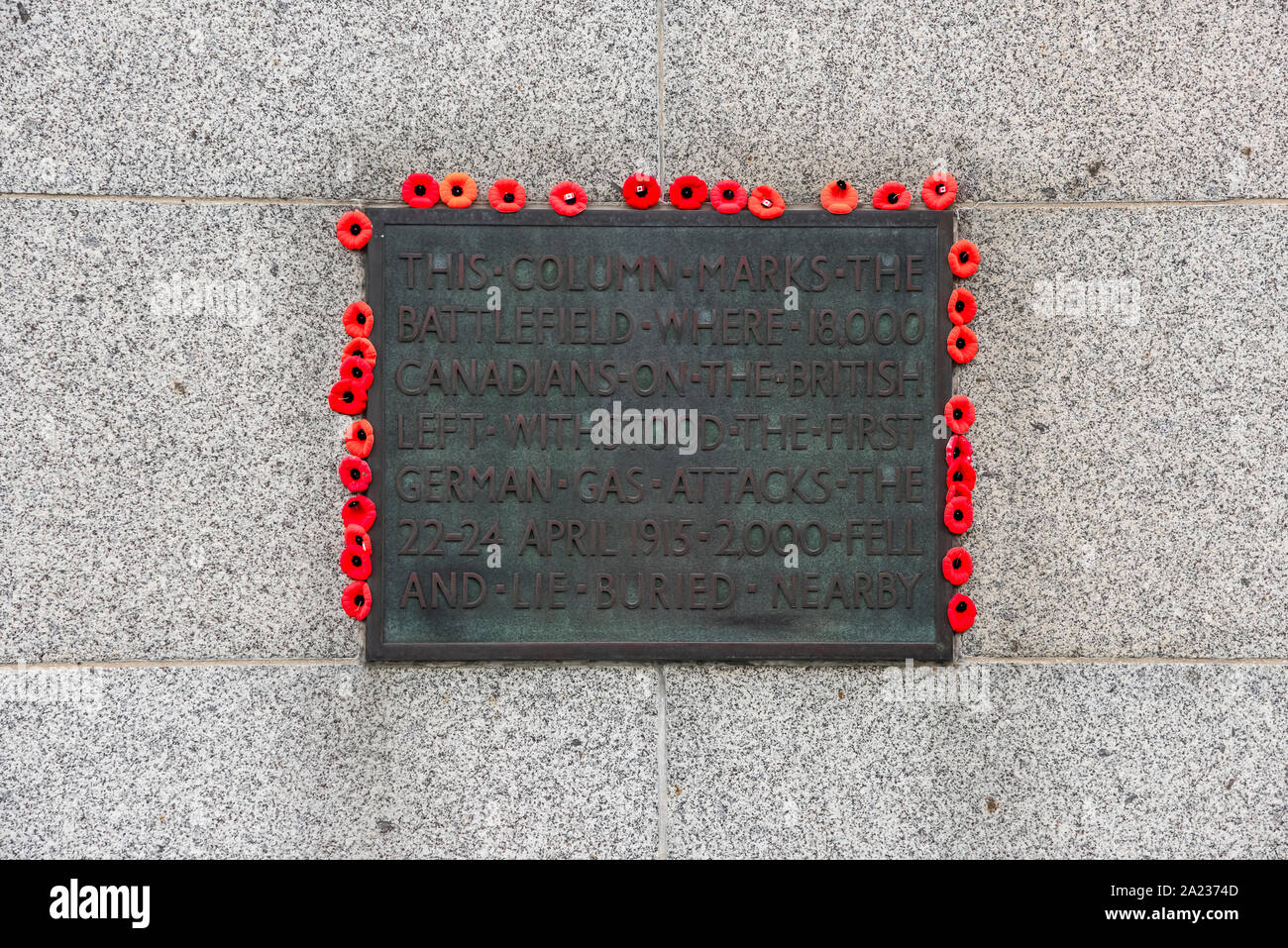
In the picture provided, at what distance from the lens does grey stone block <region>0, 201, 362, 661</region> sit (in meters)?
3.49

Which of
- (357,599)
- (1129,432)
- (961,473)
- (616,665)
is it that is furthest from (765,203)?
(357,599)

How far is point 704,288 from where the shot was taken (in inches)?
137

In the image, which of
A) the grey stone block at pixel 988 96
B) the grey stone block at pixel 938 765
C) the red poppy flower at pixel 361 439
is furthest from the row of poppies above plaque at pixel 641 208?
the grey stone block at pixel 938 765

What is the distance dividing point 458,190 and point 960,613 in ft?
7.55

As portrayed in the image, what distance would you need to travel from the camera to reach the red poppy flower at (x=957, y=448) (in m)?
3.48

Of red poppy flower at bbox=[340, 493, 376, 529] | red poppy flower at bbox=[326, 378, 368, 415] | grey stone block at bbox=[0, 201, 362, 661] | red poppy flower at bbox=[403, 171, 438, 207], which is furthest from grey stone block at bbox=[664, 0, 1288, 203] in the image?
red poppy flower at bbox=[340, 493, 376, 529]

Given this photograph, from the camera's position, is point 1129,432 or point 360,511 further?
point 1129,432

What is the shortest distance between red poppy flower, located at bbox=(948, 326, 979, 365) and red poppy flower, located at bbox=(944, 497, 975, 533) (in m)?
0.49

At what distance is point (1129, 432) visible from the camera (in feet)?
11.7

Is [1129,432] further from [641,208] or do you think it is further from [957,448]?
[641,208]

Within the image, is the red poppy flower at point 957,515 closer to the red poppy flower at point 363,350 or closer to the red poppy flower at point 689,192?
the red poppy flower at point 689,192

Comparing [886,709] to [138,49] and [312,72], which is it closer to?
[312,72]

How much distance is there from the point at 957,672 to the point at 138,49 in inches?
144

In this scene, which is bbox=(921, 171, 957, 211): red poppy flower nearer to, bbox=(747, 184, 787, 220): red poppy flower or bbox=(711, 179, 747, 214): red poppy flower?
bbox=(747, 184, 787, 220): red poppy flower
